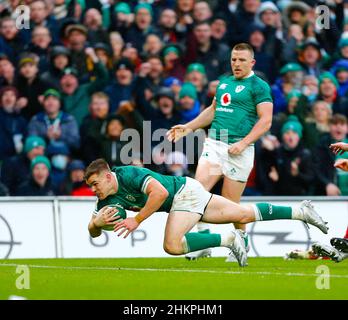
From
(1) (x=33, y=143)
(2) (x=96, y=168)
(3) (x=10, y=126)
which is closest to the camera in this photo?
(2) (x=96, y=168)

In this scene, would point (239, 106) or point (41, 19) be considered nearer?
point (239, 106)

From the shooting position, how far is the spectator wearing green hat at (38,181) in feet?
55.0

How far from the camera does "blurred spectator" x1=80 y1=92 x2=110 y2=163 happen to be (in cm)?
1738

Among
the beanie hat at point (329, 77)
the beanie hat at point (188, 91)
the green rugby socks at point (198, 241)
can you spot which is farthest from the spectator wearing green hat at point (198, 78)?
the green rugby socks at point (198, 241)

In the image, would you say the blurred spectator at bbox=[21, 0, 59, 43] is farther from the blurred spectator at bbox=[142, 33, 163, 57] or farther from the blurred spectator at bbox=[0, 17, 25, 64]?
the blurred spectator at bbox=[142, 33, 163, 57]

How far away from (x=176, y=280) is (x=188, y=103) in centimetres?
709

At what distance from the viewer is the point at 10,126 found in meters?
17.7

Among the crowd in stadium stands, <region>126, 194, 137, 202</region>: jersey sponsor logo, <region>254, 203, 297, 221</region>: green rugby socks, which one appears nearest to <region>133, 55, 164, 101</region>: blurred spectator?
the crowd in stadium stands

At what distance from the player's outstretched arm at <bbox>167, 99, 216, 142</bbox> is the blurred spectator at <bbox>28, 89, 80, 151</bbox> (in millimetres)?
4210

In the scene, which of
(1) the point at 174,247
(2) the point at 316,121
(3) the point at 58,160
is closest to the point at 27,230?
(3) the point at 58,160

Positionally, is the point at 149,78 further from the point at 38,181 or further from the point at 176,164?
the point at 38,181

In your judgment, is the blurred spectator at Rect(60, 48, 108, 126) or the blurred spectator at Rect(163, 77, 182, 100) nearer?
the blurred spectator at Rect(60, 48, 108, 126)

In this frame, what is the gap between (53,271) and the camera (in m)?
11.9
